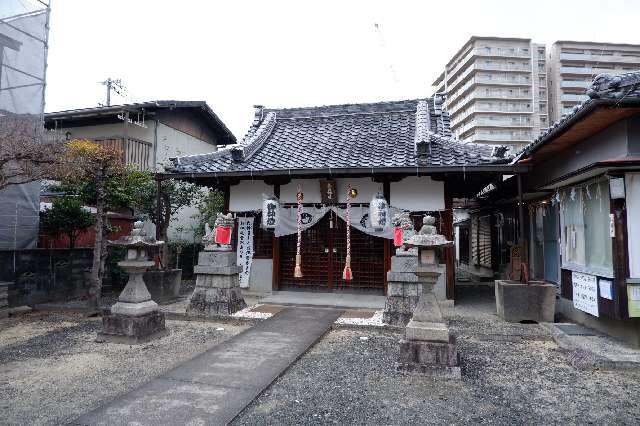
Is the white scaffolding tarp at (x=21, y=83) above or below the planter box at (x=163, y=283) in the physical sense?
above

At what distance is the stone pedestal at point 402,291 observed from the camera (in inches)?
356

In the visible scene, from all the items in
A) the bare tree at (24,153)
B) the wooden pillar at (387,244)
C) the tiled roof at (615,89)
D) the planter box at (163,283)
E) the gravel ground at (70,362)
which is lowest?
the gravel ground at (70,362)

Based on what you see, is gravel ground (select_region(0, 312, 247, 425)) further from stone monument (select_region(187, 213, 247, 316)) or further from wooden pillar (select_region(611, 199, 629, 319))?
wooden pillar (select_region(611, 199, 629, 319))

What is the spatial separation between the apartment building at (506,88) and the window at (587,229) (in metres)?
55.8

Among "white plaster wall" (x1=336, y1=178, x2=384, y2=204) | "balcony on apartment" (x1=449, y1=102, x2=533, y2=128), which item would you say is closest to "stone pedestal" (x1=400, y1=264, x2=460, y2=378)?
"white plaster wall" (x1=336, y1=178, x2=384, y2=204)

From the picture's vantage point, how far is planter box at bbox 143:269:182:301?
12.1m

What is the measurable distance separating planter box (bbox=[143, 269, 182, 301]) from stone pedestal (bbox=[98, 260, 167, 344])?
3.50 m

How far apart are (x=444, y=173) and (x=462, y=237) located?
18814 mm

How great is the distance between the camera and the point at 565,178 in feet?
29.9

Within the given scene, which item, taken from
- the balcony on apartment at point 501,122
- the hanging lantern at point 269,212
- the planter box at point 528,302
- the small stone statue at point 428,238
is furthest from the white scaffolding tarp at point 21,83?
the balcony on apartment at point 501,122

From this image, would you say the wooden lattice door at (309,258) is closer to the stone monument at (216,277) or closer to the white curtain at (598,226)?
the stone monument at (216,277)

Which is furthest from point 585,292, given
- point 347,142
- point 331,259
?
point 347,142

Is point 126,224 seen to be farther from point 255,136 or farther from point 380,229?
point 380,229

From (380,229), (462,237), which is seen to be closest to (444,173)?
(380,229)
